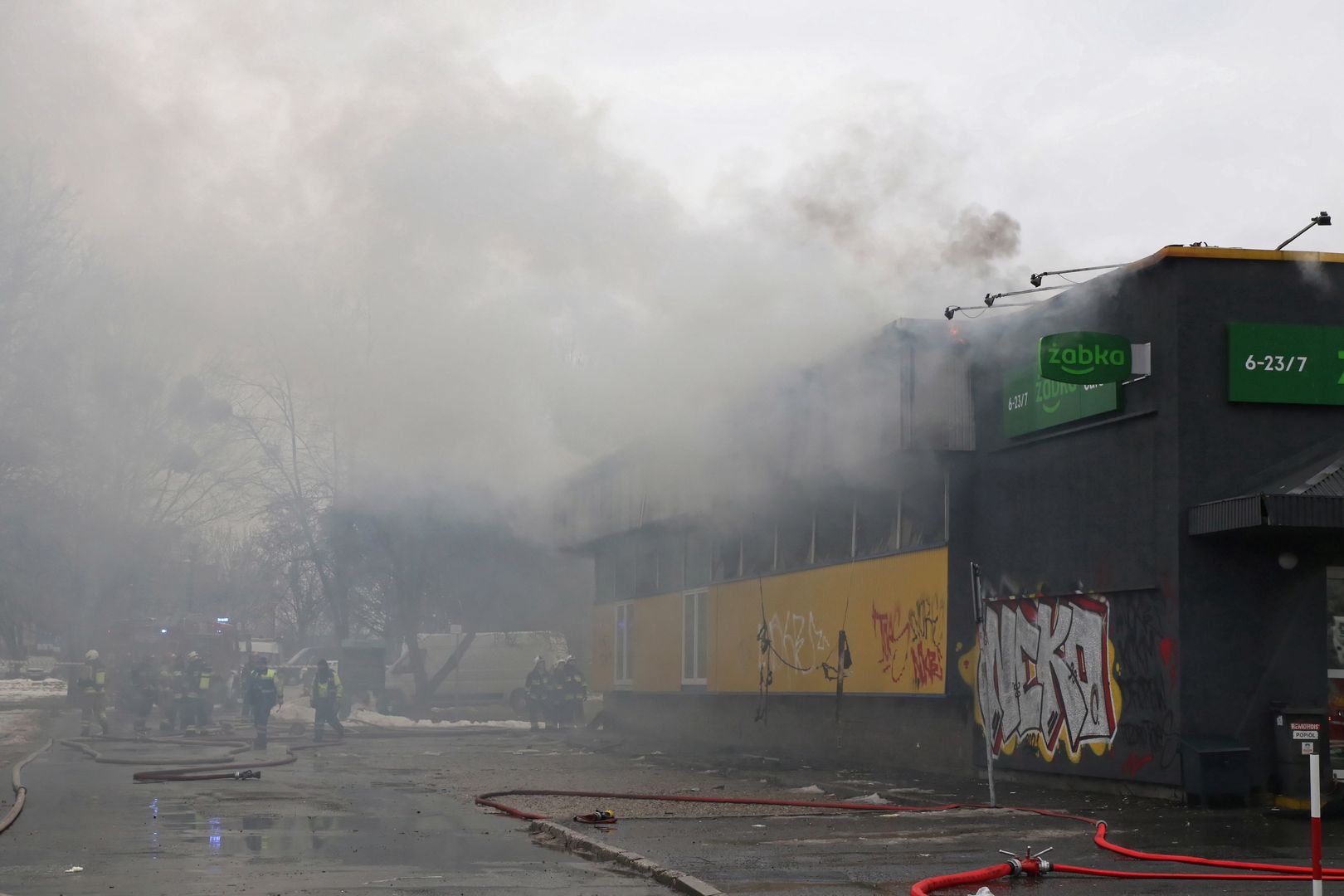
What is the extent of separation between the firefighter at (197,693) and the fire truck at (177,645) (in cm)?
1126

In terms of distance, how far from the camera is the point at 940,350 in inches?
726

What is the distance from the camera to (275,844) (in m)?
11.9

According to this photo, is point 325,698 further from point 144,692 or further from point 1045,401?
point 1045,401

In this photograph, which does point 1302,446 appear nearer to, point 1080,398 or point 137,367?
point 1080,398

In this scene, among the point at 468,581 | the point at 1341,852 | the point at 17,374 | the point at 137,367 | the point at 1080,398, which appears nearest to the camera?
the point at 1341,852

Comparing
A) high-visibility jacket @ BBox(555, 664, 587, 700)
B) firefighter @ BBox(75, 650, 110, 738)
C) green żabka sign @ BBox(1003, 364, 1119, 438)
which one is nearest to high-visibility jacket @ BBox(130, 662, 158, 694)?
firefighter @ BBox(75, 650, 110, 738)

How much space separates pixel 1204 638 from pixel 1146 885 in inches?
225

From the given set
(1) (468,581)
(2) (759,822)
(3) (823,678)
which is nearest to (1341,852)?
(2) (759,822)

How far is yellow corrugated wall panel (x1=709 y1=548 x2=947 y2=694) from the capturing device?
19.1 metres

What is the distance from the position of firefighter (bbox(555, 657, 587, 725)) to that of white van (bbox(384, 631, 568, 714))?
6908mm

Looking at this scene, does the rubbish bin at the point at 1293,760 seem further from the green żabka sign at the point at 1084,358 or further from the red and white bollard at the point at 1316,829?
the red and white bollard at the point at 1316,829

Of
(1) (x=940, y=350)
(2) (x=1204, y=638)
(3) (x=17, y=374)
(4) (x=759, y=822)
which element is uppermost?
(3) (x=17, y=374)

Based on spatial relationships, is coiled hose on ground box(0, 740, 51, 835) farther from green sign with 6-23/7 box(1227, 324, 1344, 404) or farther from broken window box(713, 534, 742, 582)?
green sign with 6-23/7 box(1227, 324, 1344, 404)

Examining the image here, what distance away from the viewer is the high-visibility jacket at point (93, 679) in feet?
99.4
